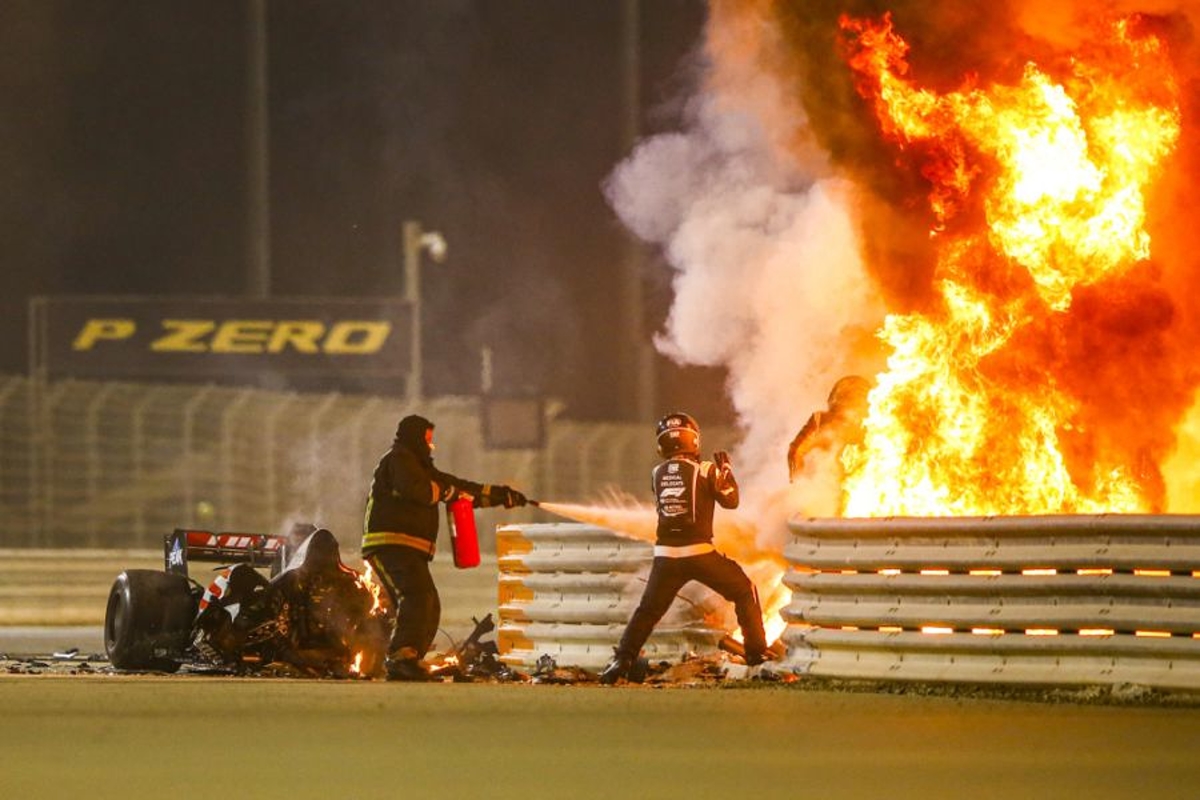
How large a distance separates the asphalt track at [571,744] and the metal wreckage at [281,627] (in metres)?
1.35

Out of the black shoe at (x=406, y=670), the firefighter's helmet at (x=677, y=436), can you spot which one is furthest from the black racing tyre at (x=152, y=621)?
the firefighter's helmet at (x=677, y=436)

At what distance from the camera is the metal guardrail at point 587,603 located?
52.9ft

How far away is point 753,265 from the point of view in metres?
19.0

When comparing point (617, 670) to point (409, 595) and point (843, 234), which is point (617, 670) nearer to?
point (409, 595)

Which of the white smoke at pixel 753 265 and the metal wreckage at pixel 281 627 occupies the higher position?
the white smoke at pixel 753 265

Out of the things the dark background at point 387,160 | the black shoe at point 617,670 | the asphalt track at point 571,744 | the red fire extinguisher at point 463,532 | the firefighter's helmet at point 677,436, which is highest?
the dark background at point 387,160

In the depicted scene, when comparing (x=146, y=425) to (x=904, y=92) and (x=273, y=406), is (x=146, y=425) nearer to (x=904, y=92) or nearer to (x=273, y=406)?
(x=273, y=406)

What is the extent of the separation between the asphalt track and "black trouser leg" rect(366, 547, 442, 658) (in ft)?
2.82

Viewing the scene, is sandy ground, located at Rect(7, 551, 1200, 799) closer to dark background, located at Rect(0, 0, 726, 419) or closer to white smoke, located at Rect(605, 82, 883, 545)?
white smoke, located at Rect(605, 82, 883, 545)

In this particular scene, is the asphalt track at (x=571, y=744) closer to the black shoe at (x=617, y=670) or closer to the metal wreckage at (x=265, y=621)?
the black shoe at (x=617, y=670)

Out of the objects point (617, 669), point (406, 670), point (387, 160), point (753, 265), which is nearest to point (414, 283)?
point (387, 160)

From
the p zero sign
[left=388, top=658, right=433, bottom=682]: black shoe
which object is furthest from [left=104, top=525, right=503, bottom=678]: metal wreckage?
the p zero sign

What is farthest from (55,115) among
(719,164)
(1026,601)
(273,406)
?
(1026,601)

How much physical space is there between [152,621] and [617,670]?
3422 millimetres
